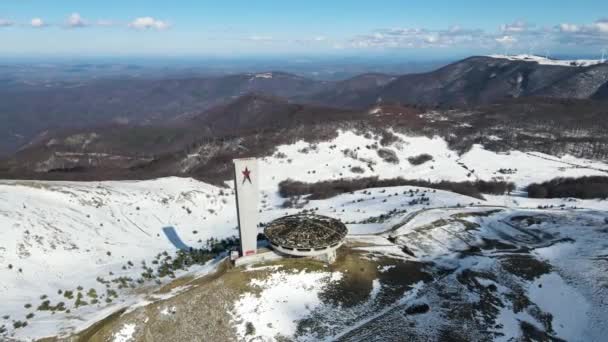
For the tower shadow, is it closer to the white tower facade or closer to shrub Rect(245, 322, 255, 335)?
the white tower facade

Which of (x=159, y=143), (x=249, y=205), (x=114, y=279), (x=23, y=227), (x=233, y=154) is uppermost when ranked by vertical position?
(x=249, y=205)

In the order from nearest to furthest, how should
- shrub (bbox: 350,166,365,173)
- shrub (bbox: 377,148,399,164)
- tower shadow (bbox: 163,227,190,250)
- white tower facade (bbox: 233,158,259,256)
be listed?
white tower facade (bbox: 233,158,259,256), tower shadow (bbox: 163,227,190,250), shrub (bbox: 350,166,365,173), shrub (bbox: 377,148,399,164)

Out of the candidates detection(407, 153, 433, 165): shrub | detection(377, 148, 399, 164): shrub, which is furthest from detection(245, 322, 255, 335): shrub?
detection(407, 153, 433, 165): shrub

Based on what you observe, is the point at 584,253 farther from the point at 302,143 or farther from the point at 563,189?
the point at 302,143

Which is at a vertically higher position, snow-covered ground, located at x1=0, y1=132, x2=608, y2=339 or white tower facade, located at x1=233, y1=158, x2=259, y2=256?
white tower facade, located at x1=233, y1=158, x2=259, y2=256

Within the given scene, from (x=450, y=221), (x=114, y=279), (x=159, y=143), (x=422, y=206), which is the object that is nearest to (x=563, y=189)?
(x=422, y=206)

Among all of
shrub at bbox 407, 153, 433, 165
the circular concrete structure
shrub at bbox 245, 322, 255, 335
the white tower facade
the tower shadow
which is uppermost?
the white tower facade

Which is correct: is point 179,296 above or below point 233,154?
above
